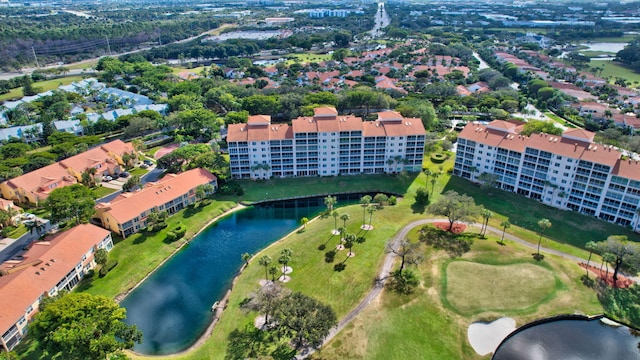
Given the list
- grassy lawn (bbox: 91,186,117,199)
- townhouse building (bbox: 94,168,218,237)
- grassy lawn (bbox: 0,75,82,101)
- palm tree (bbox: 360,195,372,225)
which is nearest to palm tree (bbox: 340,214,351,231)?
palm tree (bbox: 360,195,372,225)

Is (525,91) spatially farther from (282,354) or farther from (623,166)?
(282,354)

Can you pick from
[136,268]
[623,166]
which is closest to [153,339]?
[136,268]

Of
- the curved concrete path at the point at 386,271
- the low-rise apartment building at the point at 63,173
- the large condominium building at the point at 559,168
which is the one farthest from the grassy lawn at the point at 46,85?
the large condominium building at the point at 559,168

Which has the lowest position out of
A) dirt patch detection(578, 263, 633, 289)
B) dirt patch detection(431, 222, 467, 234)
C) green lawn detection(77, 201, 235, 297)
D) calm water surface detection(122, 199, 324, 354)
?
calm water surface detection(122, 199, 324, 354)

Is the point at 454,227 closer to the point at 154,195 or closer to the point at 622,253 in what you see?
the point at 622,253

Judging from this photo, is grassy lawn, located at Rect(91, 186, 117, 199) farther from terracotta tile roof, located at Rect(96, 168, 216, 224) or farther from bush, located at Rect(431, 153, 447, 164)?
bush, located at Rect(431, 153, 447, 164)

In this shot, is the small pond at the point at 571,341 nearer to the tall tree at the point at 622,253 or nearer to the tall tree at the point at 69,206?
the tall tree at the point at 622,253
